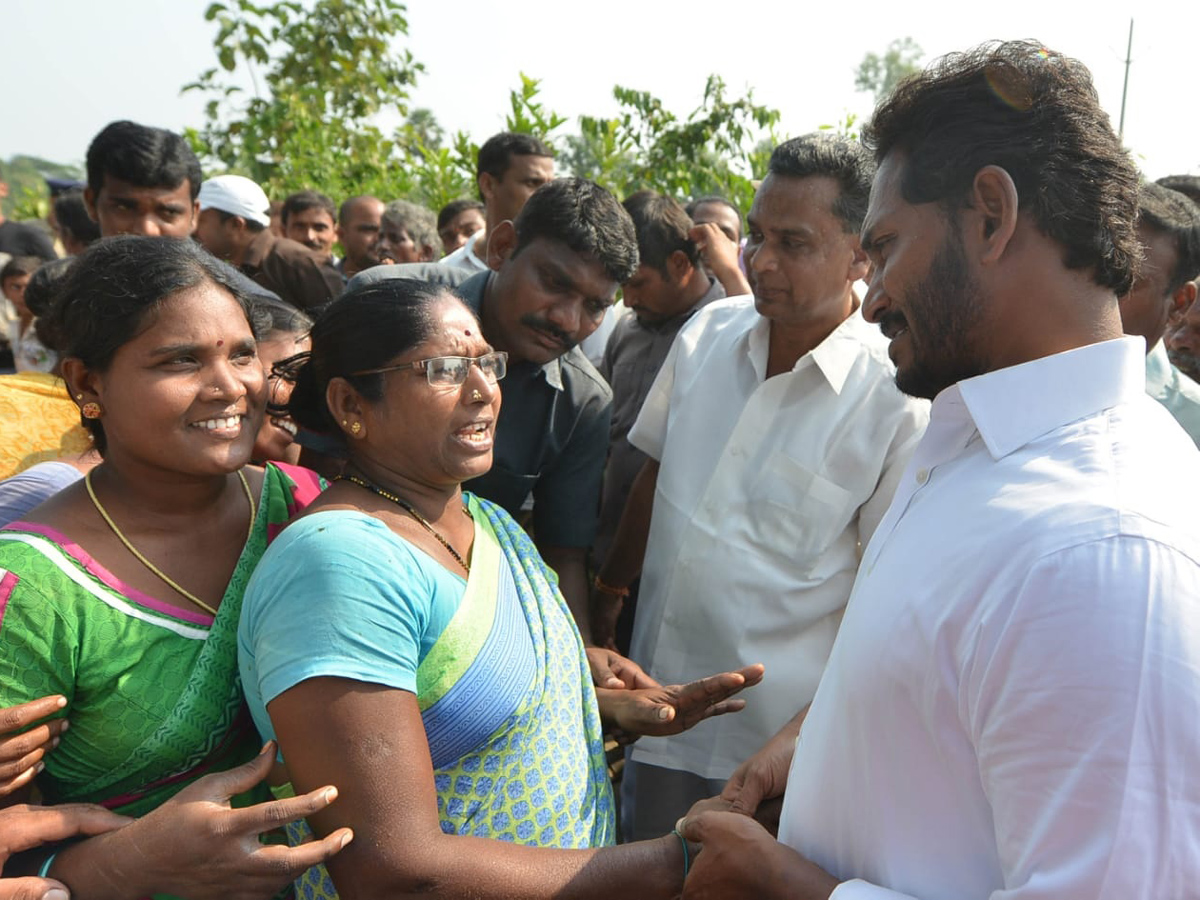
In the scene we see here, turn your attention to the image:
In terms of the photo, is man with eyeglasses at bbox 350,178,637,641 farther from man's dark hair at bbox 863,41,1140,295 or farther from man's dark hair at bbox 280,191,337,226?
man's dark hair at bbox 280,191,337,226

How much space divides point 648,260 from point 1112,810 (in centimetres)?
347

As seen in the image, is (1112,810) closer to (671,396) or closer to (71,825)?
(71,825)

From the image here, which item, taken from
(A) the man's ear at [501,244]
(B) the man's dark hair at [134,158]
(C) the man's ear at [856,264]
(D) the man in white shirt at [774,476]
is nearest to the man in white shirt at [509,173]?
(B) the man's dark hair at [134,158]

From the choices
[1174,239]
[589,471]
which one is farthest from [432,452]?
[1174,239]

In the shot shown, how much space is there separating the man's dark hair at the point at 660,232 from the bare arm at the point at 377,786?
3.05 meters

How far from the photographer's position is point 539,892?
169 cm

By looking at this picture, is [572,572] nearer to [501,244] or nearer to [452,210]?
[501,244]

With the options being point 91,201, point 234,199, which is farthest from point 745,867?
point 234,199

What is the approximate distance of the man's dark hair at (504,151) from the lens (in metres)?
5.27

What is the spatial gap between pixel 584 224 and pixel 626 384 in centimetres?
146

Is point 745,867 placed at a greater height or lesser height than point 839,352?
lesser

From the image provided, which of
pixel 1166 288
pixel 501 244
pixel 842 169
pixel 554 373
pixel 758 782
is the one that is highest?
pixel 842 169

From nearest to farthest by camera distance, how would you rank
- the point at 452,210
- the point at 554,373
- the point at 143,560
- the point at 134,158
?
the point at 143,560, the point at 554,373, the point at 134,158, the point at 452,210

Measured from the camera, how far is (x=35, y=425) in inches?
97.0
